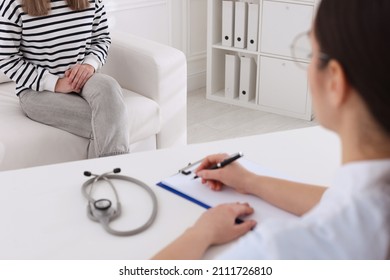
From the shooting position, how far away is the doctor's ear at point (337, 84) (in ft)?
2.09

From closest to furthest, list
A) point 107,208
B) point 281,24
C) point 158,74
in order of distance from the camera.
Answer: point 107,208, point 158,74, point 281,24

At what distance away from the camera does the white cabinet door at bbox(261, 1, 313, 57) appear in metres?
3.19

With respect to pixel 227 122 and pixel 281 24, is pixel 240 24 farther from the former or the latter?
pixel 227 122

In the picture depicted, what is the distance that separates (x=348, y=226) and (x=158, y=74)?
1.77m

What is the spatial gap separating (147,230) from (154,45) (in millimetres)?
1565

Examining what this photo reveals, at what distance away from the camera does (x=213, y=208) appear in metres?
1.00

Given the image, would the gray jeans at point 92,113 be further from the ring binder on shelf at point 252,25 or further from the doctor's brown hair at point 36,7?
the ring binder on shelf at point 252,25

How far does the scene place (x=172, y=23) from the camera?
3652 millimetres

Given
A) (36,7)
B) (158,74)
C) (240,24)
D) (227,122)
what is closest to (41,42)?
(36,7)

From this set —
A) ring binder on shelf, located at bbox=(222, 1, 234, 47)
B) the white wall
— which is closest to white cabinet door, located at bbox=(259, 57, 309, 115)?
ring binder on shelf, located at bbox=(222, 1, 234, 47)

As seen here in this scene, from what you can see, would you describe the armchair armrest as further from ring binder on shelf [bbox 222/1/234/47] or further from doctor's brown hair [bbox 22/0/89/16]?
ring binder on shelf [bbox 222/1/234/47]

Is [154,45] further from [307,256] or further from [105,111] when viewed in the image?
[307,256]

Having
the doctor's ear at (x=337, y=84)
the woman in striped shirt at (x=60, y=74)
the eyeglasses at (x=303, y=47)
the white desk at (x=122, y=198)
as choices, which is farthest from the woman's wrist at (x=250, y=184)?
the woman in striped shirt at (x=60, y=74)

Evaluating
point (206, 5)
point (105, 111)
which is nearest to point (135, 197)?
point (105, 111)
